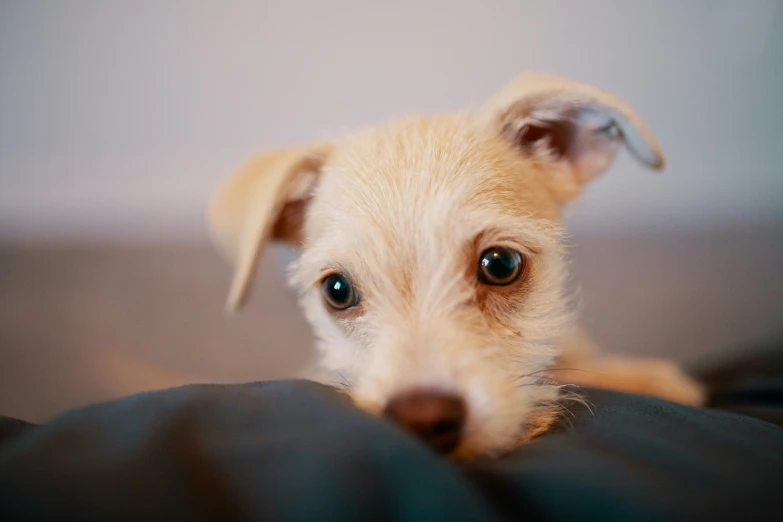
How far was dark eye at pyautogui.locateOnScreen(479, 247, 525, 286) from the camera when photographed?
49.6 inches

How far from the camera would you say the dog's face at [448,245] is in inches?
39.0

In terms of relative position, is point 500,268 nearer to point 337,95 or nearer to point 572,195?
point 572,195

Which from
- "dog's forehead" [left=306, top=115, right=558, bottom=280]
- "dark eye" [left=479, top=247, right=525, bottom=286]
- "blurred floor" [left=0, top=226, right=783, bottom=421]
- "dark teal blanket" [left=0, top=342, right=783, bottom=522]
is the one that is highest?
"dog's forehead" [left=306, top=115, right=558, bottom=280]

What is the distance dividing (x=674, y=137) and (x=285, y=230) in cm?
296

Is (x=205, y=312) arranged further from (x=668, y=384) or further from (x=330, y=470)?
(x=668, y=384)

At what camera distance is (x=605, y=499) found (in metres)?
0.60

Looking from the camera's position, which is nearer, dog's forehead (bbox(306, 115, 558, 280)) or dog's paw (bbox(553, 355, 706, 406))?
dog's forehead (bbox(306, 115, 558, 280))

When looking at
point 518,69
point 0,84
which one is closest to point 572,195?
point 518,69

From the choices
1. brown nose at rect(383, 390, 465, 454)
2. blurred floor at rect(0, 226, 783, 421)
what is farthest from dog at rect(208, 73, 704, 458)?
blurred floor at rect(0, 226, 783, 421)

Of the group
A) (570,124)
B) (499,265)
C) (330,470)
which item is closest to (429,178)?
(499,265)

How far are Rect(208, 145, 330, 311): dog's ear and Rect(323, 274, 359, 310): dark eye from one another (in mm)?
226

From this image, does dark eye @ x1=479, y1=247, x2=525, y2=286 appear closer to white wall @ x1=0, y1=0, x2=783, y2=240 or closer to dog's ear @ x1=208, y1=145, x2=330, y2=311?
dog's ear @ x1=208, y1=145, x2=330, y2=311

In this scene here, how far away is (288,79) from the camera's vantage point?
3.03 meters

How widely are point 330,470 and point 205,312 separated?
76.0 inches
